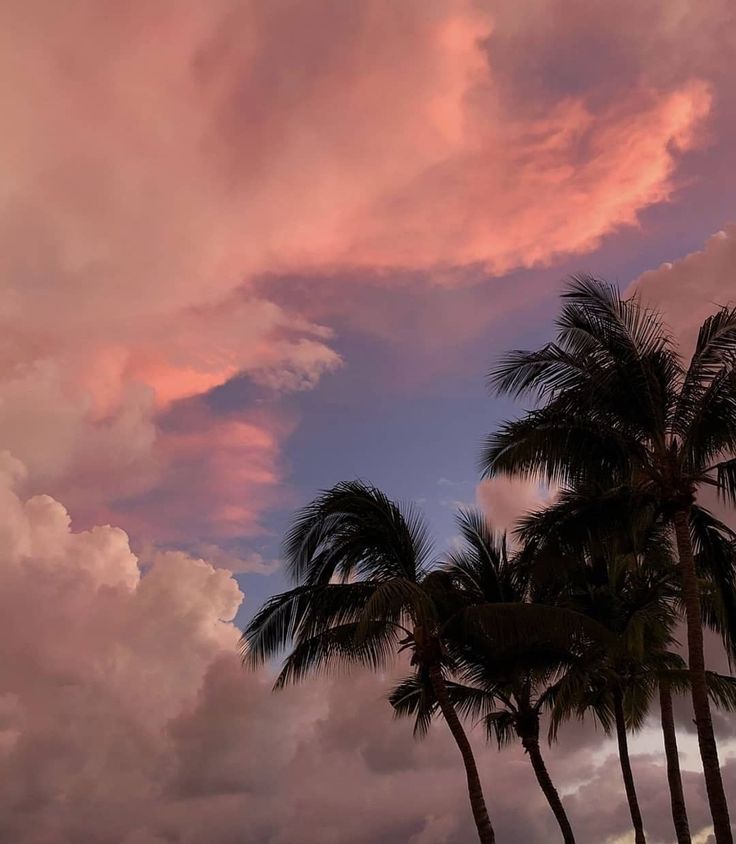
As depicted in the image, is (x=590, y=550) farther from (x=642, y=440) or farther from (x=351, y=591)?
(x=351, y=591)

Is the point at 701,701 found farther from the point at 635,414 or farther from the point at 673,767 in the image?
the point at 673,767

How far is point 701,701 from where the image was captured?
1698cm

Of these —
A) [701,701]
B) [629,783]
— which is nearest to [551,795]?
[629,783]

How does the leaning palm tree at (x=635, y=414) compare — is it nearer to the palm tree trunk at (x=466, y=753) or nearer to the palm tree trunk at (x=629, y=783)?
the palm tree trunk at (x=466, y=753)

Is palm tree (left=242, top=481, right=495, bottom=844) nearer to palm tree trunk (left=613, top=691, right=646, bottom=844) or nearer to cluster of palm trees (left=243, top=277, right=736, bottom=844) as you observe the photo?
cluster of palm trees (left=243, top=277, right=736, bottom=844)

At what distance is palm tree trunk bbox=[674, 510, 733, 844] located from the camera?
16.2 m

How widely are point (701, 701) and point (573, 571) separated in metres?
9.25

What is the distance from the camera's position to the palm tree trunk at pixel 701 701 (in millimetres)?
16203

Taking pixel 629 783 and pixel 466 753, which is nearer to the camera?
pixel 466 753

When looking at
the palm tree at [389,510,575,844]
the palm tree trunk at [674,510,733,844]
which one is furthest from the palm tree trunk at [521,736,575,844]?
the palm tree trunk at [674,510,733,844]

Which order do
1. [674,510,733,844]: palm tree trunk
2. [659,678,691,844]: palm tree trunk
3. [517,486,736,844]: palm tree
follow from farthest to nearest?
[659,678,691,844]: palm tree trunk
[517,486,736,844]: palm tree
[674,510,733,844]: palm tree trunk

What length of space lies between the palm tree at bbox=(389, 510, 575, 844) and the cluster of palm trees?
0.19ft

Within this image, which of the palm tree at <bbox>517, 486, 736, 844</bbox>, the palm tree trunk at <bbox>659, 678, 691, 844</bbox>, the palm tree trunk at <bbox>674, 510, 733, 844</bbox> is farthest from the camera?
the palm tree trunk at <bbox>659, 678, 691, 844</bbox>

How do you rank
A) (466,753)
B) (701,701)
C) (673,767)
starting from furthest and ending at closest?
(673,767) → (466,753) → (701,701)
